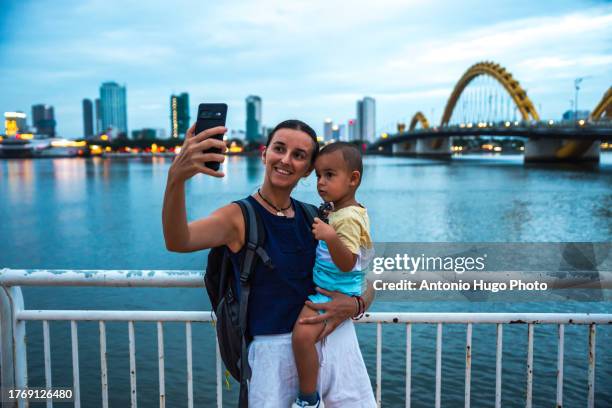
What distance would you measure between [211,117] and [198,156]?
0.61 feet

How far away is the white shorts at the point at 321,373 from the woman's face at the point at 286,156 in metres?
0.69

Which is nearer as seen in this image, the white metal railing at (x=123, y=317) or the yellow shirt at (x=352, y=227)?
the yellow shirt at (x=352, y=227)

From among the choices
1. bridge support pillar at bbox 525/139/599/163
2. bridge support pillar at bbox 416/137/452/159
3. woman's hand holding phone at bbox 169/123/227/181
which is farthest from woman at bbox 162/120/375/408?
bridge support pillar at bbox 416/137/452/159

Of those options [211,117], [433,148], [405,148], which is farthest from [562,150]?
[211,117]

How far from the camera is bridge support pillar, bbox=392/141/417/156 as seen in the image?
145625 mm

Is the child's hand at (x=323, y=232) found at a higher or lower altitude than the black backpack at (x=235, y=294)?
higher

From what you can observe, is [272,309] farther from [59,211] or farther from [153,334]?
→ [59,211]

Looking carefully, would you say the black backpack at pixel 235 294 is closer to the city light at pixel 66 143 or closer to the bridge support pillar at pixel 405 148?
the bridge support pillar at pixel 405 148

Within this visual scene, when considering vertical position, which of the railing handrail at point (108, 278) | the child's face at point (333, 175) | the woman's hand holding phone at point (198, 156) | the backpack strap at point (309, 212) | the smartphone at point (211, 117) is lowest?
the railing handrail at point (108, 278)

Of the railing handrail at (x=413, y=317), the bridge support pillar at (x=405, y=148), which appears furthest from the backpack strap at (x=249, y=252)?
the bridge support pillar at (x=405, y=148)

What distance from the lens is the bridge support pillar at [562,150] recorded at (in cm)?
7319

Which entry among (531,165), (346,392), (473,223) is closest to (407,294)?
(346,392)

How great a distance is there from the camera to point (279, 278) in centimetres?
221

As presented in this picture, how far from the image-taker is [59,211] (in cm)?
3206
